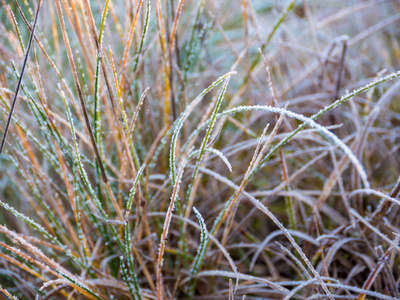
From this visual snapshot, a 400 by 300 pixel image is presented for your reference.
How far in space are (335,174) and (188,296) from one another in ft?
1.07

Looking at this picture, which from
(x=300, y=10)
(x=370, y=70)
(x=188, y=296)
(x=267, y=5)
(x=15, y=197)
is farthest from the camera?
(x=300, y=10)

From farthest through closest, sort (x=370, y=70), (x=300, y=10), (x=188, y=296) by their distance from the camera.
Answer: (x=300, y=10), (x=370, y=70), (x=188, y=296)

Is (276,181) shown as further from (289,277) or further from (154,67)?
(154,67)

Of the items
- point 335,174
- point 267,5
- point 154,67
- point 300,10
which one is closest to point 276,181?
point 335,174

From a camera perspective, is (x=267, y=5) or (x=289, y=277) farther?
(x=267, y=5)

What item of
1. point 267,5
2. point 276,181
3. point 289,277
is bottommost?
point 289,277

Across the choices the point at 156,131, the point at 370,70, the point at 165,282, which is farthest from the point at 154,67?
the point at 370,70

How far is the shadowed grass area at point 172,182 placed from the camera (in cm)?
49

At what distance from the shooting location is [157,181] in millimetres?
772

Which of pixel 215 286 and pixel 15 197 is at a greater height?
pixel 15 197

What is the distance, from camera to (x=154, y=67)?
2.93 ft

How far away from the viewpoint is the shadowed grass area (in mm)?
487

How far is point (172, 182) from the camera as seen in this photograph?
0.49 m

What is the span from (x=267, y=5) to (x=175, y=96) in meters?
0.84
